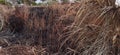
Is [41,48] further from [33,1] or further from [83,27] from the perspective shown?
[33,1]

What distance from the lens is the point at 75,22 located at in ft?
20.0

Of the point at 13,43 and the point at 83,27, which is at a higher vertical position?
the point at 83,27

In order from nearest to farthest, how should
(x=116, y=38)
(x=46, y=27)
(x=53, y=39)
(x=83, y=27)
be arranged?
Result: (x=116, y=38), (x=83, y=27), (x=53, y=39), (x=46, y=27)

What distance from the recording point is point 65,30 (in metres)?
6.28

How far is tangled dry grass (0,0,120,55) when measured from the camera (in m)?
5.49

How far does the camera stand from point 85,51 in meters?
5.61

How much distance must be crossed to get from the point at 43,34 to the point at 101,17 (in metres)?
1.32

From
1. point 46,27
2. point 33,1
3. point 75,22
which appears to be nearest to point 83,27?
point 75,22

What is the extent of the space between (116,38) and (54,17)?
195cm

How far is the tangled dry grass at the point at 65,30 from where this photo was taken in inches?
216

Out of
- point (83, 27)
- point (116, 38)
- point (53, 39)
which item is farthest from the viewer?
point (53, 39)

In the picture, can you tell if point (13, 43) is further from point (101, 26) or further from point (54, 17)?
point (101, 26)

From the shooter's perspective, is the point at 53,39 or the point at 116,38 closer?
the point at 116,38

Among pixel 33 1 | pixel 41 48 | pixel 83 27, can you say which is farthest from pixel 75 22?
pixel 33 1
